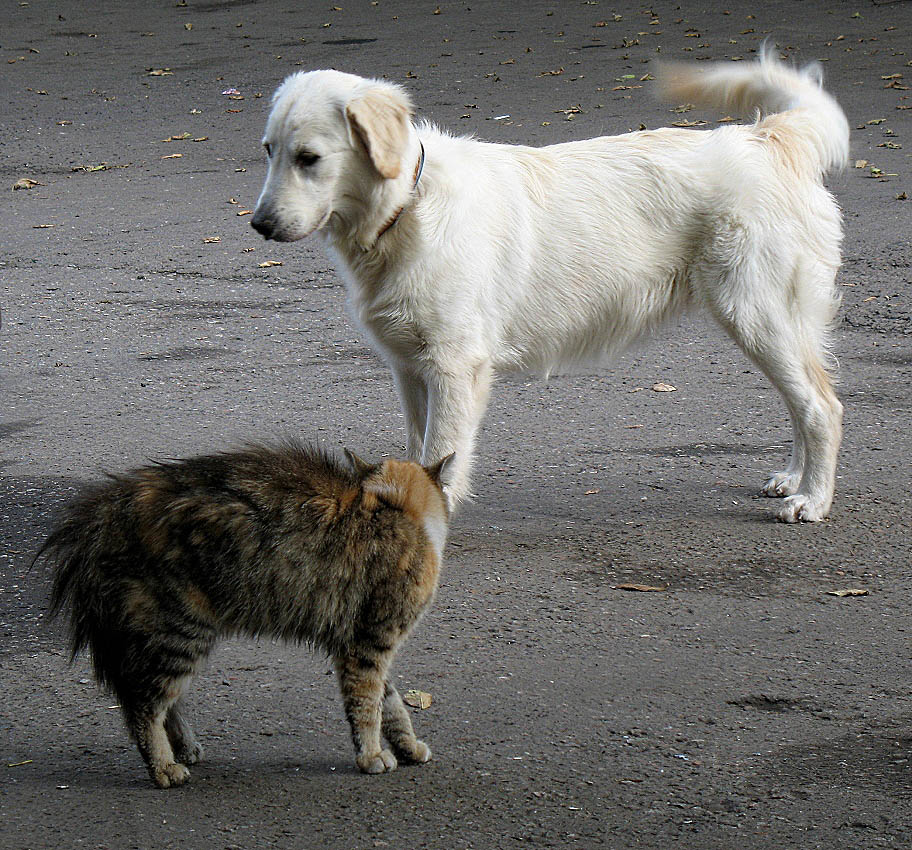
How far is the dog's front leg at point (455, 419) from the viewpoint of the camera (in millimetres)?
5004

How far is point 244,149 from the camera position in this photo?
41.2 ft

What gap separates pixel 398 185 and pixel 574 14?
16.5m

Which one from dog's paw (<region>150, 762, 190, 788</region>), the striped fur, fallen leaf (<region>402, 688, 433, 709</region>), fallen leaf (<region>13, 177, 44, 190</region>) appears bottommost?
fallen leaf (<region>13, 177, 44, 190</region>)

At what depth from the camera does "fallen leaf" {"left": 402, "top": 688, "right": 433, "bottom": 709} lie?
386 cm

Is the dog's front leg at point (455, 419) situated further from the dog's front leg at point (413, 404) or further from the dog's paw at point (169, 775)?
the dog's paw at point (169, 775)

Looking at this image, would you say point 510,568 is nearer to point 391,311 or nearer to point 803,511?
point 391,311

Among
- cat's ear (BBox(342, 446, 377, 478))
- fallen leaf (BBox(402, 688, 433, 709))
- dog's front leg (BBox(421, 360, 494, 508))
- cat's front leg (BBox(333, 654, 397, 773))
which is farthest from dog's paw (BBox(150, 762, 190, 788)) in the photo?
dog's front leg (BBox(421, 360, 494, 508))

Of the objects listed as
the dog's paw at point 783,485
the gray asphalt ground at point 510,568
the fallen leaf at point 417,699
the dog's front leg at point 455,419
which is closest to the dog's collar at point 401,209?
the dog's front leg at point 455,419

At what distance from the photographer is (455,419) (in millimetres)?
5023

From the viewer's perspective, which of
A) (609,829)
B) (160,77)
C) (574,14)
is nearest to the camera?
(609,829)

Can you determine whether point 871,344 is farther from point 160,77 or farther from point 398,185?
point 160,77

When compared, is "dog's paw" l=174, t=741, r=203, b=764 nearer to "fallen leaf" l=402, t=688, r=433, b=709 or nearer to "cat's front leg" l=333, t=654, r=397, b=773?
"cat's front leg" l=333, t=654, r=397, b=773

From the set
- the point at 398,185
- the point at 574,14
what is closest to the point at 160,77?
the point at 574,14

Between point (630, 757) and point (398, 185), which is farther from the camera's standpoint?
point (398, 185)
